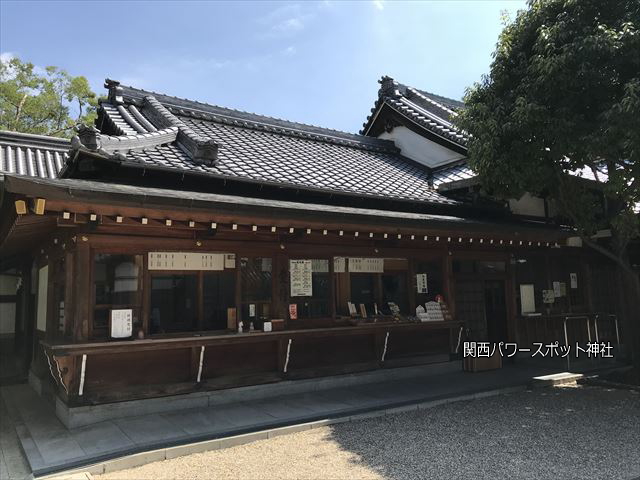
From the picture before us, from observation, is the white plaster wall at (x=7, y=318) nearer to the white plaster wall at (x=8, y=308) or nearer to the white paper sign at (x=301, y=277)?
the white plaster wall at (x=8, y=308)

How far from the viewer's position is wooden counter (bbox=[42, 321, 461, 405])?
22.7 ft

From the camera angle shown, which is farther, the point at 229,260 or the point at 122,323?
the point at 229,260

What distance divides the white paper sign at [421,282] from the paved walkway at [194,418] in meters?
2.00

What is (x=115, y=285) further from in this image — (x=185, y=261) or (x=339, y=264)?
(x=339, y=264)

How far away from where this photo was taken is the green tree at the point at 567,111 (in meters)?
7.79

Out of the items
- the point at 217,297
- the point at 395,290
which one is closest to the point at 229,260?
the point at 217,297

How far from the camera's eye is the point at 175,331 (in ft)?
25.6

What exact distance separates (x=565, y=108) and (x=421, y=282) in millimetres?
4715

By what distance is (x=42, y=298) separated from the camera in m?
10.1

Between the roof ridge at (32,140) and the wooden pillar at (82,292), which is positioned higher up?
the roof ridge at (32,140)

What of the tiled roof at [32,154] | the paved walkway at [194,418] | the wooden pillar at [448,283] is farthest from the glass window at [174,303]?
the wooden pillar at [448,283]

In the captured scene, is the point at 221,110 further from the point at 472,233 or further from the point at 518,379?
the point at 518,379

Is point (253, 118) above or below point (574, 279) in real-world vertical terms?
above

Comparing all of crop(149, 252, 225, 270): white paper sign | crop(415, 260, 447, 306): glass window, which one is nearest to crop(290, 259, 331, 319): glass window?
crop(149, 252, 225, 270): white paper sign
